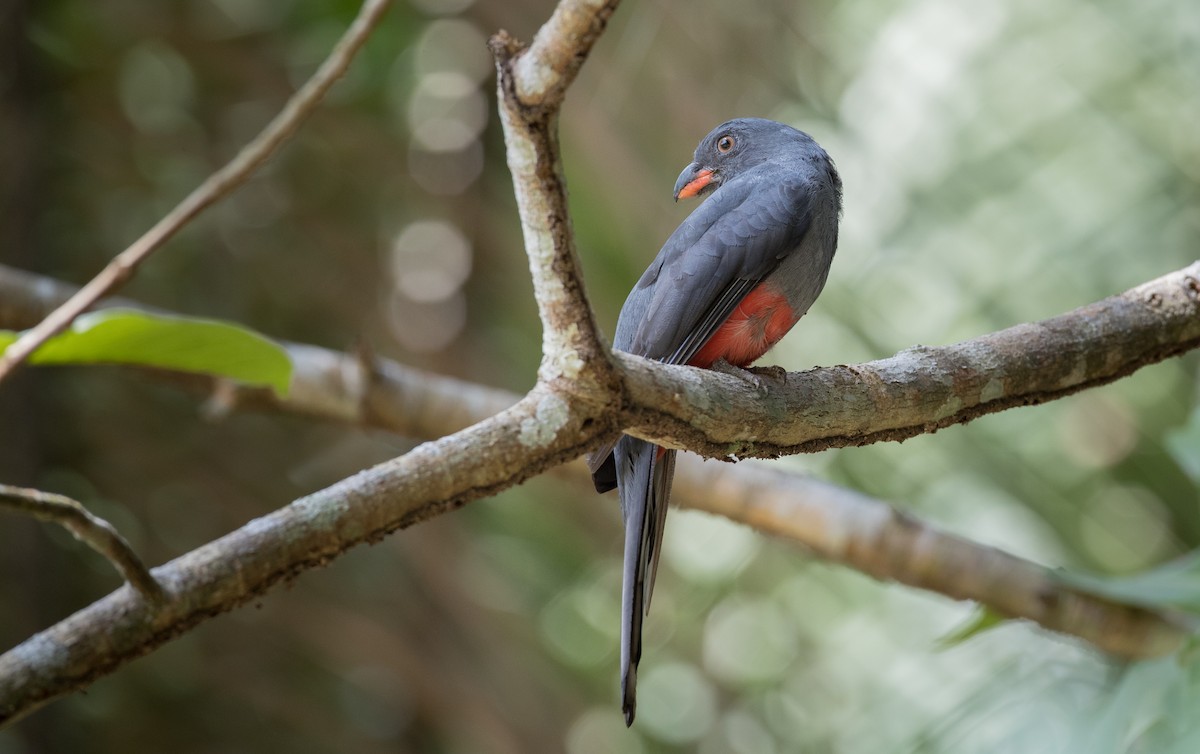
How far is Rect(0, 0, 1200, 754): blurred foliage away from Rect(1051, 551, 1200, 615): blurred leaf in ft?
2.85

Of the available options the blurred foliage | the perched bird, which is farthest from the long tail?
the blurred foliage

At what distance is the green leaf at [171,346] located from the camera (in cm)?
252

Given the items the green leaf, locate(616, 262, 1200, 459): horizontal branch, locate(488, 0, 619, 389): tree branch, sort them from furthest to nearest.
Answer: the green leaf
locate(616, 262, 1200, 459): horizontal branch
locate(488, 0, 619, 389): tree branch

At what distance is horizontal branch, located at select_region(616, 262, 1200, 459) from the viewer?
2242 millimetres

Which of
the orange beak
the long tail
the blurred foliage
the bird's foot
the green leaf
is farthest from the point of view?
the blurred foliage

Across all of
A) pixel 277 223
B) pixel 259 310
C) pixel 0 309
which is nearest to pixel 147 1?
pixel 277 223

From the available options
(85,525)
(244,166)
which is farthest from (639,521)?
(244,166)

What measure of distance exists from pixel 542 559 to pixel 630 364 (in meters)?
4.58

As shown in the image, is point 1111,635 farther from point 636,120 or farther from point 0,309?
point 0,309

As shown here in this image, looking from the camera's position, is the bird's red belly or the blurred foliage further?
the blurred foliage

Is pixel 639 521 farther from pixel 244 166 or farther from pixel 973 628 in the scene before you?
pixel 244 166

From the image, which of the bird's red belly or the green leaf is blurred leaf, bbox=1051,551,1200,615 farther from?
the green leaf

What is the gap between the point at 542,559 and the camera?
6.48 meters

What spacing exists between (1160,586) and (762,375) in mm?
1519
